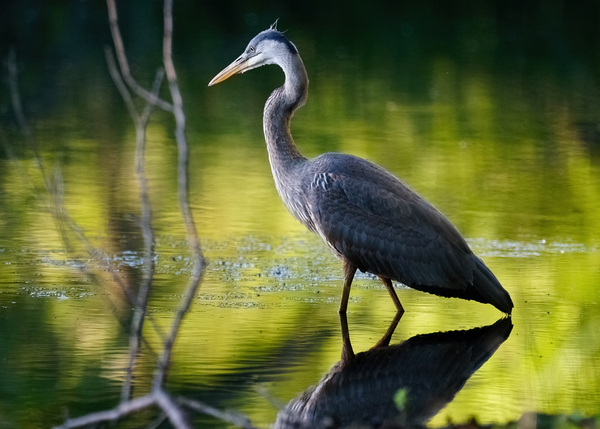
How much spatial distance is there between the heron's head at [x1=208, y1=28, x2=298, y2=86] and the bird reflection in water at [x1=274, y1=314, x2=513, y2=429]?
180 cm

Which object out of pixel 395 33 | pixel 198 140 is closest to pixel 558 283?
pixel 198 140

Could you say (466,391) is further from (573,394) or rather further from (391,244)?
(391,244)

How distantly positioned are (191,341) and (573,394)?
6.73 feet

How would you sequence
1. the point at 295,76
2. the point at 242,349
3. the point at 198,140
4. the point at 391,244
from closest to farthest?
the point at 242,349
the point at 391,244
the point at 295,76
the point at 198,140

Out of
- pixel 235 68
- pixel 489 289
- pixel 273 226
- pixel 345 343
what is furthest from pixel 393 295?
pixel 273 226

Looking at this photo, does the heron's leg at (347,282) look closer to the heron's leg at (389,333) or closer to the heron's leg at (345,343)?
the heron's leg at (345,343)

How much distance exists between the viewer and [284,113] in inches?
288

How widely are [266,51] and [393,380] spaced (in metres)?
2.76

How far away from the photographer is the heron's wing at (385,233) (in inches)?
264

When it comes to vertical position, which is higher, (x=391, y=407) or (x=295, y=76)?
(x=295, y=76)

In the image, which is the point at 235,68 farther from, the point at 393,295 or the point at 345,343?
the point at 345,343

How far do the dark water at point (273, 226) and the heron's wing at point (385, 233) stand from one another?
1.01 ft

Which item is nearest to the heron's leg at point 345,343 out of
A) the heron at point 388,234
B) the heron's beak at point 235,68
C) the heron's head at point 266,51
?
the heron at point 388,234

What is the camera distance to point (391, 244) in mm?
6727
